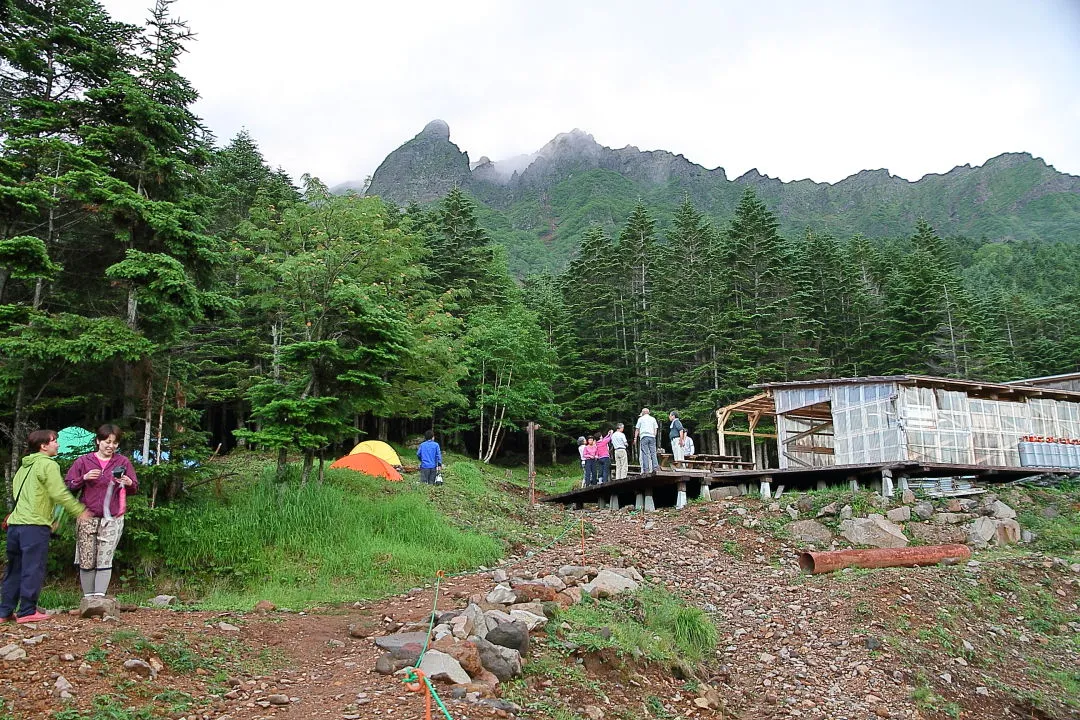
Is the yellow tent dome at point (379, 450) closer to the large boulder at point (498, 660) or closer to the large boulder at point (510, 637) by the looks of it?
the large boulder at point (510, 637)

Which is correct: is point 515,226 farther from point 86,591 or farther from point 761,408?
point 86,591

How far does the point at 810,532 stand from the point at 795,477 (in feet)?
13.5

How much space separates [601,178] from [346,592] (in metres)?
116

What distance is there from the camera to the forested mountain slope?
9619 cm

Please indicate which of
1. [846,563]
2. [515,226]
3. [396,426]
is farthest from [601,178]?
[846,563]

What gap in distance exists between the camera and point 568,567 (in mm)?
9898

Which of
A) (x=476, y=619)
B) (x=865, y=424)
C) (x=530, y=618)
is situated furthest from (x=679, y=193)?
(x=476, y=619)

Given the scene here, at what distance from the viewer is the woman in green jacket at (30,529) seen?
19.6 ft

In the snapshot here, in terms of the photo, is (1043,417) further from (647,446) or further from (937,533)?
(647,446)

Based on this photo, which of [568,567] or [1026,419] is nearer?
[568,567]

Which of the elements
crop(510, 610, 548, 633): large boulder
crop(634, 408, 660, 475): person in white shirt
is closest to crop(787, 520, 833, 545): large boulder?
crop(634, 408, 660, 475): person in white shirt

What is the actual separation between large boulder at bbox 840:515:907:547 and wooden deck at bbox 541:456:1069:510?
9.42ft

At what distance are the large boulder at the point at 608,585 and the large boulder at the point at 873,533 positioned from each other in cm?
585

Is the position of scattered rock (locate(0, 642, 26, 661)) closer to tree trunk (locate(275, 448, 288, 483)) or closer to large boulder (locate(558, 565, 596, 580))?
large boulder (locate(558, 565, 596, 580))
